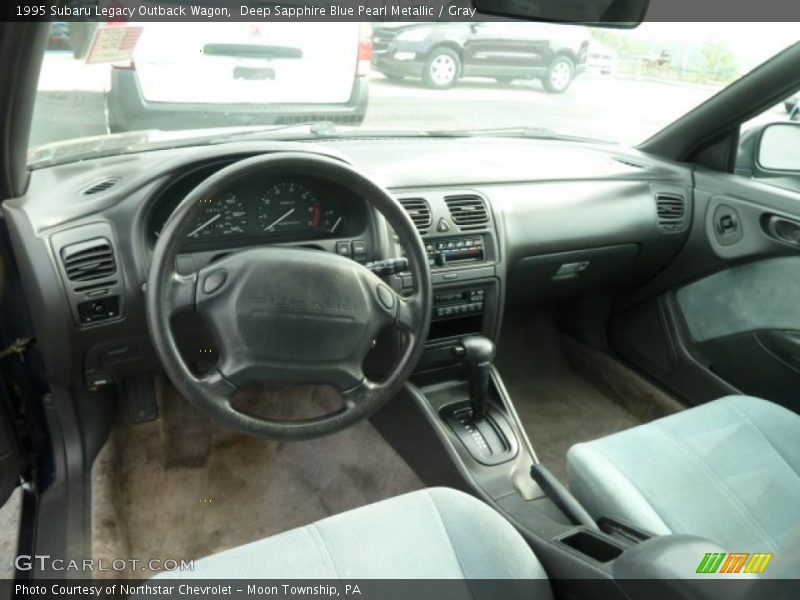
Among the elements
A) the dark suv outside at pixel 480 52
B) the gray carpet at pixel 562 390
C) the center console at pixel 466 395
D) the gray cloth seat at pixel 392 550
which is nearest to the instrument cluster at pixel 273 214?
the center console at pixel 466 395

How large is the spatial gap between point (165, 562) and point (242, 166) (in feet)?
4.33

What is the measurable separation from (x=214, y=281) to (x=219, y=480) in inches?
46.3

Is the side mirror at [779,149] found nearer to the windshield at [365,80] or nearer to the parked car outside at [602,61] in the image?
the windshield at [365,80]

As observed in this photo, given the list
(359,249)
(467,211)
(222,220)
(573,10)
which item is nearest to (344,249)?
(359,249)

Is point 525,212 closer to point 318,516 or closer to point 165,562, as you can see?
point 318,516

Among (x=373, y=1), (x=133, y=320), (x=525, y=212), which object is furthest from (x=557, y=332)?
(x=133, y=320)

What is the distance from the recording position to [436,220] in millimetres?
2135

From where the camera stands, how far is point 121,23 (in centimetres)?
191

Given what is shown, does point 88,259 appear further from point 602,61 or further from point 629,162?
point 602,61

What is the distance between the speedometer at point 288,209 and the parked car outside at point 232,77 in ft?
1.82

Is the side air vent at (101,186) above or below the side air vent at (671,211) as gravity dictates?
above

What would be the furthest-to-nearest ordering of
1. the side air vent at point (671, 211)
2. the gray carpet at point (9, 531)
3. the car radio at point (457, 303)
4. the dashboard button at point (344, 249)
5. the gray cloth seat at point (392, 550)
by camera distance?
the side air vent at point (671, 211), the car radio at point (457, 303), the gray carpet at point (9, 531), the dashboard button at point (344, 249), the gray cloth seat at point (392, 550)

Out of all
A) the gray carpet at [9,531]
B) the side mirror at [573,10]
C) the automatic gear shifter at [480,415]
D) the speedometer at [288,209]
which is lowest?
the gray carpet at [9,531]

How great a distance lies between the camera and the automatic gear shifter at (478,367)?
2072mm
